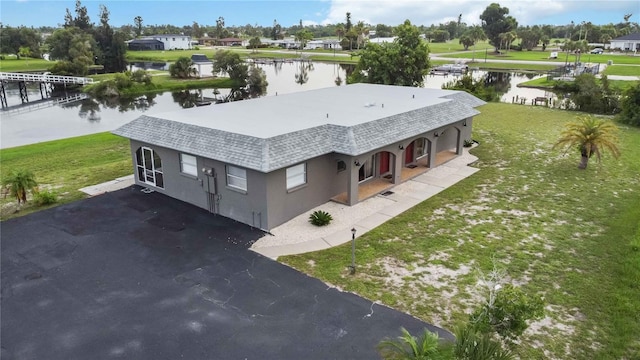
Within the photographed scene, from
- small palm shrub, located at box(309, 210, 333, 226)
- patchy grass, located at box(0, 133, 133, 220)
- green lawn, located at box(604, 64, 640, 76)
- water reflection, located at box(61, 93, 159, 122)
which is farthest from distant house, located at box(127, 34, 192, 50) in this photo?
small palm shrub, located at box(309, 210, 333, 226)

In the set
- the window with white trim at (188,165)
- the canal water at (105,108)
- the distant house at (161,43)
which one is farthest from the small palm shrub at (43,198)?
the distant house at (161,43)

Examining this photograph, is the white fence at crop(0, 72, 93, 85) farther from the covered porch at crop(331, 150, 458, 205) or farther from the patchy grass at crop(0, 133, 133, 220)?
the covered porch at crop(331, 150, 458, 205)

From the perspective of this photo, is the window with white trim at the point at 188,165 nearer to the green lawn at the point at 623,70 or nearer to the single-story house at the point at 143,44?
the green lawn at the point at 623,70

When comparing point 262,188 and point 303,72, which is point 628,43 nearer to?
point 303,72

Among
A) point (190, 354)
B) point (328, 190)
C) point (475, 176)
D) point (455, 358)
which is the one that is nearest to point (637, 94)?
point (475, 176)

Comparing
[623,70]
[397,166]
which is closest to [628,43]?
[623,70]

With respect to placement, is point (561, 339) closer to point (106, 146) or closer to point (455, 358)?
point (455, 358)
